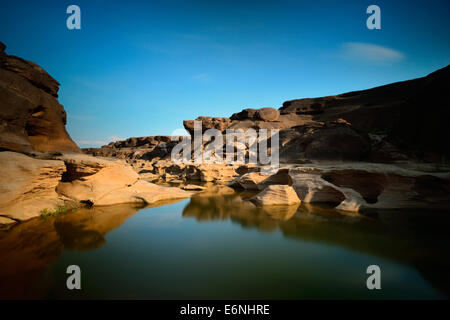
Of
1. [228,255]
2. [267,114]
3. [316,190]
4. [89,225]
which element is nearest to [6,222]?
[89,225]

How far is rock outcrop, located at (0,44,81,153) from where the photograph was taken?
6402 millimetres

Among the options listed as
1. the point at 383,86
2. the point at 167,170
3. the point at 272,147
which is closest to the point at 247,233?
the point at 272,147

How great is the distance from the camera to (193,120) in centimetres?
2589

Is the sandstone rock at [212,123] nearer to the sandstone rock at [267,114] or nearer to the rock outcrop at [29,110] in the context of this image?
the sandstone rock at [267,114]

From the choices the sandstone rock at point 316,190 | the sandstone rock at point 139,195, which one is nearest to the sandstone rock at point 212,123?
the sandstone rock at point 139,195

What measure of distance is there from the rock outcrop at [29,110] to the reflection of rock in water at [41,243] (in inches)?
129

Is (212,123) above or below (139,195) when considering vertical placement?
above

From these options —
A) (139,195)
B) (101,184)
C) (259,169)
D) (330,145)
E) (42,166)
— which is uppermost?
(330,145)

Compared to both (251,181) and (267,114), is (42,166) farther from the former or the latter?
(267,114)

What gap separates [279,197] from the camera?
22.2 ft

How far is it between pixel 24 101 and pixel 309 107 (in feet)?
116

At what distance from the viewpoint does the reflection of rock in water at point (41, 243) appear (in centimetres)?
231

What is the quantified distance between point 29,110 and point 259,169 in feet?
34.7
